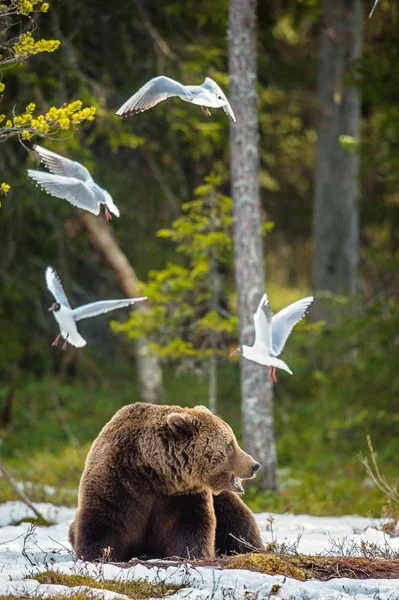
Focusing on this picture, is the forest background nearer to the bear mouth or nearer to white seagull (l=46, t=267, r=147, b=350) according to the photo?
the bear mouth

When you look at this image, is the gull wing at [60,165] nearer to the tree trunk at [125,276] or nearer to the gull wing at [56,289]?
the gull wing at [56,289]

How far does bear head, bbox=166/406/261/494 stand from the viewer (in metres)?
5.78

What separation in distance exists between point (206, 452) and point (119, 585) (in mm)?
1077

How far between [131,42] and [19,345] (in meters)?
5.51

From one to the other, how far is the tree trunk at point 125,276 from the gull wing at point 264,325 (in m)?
9.66

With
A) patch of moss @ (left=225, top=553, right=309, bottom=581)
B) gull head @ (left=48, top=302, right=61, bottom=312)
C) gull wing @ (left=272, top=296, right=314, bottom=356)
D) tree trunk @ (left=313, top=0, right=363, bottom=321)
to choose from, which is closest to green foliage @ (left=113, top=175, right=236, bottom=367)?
gull wing @ (left=272, top=296, right=314, bottom=356)

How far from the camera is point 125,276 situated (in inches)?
653

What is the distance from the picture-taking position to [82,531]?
18.8ft

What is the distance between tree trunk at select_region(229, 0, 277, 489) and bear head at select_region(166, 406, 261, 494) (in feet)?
16.2

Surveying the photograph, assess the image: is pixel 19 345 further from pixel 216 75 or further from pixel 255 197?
pixel 255 197

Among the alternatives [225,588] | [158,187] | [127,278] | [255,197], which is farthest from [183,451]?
[158,187]

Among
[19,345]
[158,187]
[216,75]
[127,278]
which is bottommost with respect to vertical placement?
[19,345]

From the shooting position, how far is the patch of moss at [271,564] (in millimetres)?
5281

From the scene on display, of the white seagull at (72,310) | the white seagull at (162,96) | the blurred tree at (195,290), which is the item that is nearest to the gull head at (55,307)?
the white seagull at (72,310)
